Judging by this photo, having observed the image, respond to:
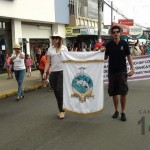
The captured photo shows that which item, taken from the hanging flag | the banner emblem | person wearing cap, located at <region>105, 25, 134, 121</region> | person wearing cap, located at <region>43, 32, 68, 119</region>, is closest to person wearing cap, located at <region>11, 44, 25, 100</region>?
person wearing cap, located at <region>43, 32, 68, 119</region>

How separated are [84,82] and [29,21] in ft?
54.5

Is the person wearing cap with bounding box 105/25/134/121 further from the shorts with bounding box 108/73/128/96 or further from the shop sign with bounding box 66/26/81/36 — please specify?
the shop sign with bounding box 66/26/81/36

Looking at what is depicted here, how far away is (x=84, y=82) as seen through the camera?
22.9 feet

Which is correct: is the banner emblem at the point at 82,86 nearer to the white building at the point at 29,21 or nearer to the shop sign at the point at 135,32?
the white building at the point at 29,21

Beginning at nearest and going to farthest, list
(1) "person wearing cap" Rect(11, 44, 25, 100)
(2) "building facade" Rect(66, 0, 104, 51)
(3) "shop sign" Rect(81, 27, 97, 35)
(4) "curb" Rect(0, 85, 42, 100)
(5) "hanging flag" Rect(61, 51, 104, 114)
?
(5) "hanging flag" Rect(61, 51, 104, 114) < (1) "person wearing cap" Rect(11, 44, 25, 100) < (4) "curb" Rect(0, 85, 42, 100) < (2) "building facade" Rect(66, 0, 104, 51) < (3) "shop sign" Rect(81, 27, 97, 35)

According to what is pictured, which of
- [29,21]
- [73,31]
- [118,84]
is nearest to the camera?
[118,84]

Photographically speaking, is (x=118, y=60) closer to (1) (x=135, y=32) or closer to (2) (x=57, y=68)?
(2) (x=57, y=68)

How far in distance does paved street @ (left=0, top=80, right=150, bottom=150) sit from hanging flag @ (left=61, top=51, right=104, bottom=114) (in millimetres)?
338

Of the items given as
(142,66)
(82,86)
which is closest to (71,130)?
(82,86)

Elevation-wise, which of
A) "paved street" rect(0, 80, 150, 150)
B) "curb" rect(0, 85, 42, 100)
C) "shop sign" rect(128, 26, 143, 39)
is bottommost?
"curb" rect(0, 85, 42, 100)

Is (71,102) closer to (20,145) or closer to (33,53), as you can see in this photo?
(20,145)

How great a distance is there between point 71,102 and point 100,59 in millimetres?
1058

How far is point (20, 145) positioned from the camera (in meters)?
5.61

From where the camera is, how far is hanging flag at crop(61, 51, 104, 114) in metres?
6.91
